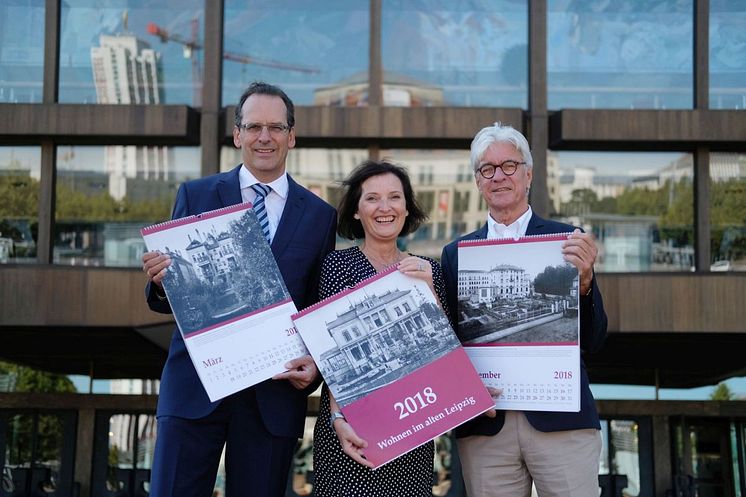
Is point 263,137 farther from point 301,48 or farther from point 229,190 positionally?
point 301,48

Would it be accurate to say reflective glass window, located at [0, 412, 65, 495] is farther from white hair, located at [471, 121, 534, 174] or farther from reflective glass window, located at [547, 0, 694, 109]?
white hair, located at [471, 121, 534, 174]

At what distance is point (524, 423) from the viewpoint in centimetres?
346

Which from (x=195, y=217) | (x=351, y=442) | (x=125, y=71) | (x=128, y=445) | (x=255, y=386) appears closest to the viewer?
(x=351, y=442)

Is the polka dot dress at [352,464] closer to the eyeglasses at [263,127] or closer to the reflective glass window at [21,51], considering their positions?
the eyeglasses at [263,127]

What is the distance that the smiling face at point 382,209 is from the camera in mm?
3557

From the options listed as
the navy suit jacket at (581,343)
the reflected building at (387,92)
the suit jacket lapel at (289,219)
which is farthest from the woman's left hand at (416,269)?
the reflected building at (387,92)

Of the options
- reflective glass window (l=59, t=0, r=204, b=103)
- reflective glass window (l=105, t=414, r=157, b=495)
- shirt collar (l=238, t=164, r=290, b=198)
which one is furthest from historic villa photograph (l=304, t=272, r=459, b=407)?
reflective glass window (l=105, t=414, r=157, b=495)

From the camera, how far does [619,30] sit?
41.4 ft

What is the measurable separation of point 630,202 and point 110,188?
731 cm

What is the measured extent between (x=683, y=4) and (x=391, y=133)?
438 cm

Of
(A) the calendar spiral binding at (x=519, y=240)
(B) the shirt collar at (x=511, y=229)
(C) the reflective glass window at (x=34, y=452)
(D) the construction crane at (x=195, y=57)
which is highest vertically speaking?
(D) the construction crane at (x=195, y=57)

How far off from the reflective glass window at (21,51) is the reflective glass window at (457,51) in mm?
4693

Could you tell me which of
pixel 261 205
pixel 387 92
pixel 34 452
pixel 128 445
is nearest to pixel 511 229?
pixel 261 205

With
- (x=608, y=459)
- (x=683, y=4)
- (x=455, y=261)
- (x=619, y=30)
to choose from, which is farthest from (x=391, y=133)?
(x=455, y=261)
